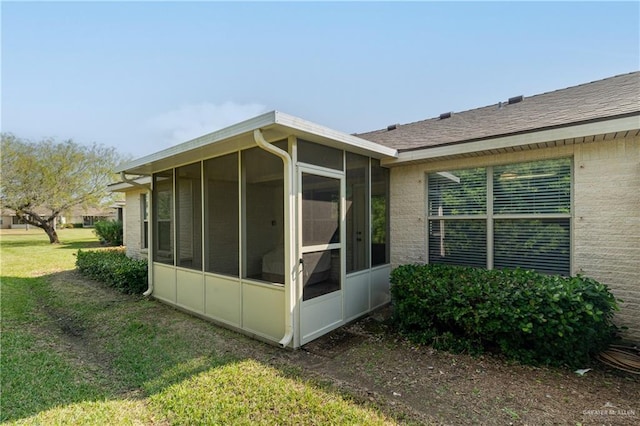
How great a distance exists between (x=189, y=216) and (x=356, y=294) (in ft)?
11.4

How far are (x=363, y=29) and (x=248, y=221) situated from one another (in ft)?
16.8

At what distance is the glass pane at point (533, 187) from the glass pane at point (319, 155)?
2.55m

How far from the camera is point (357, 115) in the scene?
11641 millimetres

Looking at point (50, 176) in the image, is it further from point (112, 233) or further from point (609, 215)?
point (609, 215)

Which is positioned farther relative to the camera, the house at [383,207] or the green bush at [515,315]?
the house at [383,207]

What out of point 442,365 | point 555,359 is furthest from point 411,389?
point 555,359

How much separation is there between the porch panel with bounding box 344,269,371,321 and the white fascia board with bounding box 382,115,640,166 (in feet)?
7.14

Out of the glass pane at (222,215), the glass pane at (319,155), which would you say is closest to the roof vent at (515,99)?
the glass pane at (319,155)

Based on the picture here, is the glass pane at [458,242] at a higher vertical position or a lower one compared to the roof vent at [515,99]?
lower

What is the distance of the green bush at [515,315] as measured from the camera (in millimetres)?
3449

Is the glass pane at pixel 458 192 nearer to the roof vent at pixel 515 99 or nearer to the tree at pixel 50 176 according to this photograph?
the roof vent at pixel 515 99

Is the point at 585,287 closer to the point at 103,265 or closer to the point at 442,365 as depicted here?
the point at 442,365

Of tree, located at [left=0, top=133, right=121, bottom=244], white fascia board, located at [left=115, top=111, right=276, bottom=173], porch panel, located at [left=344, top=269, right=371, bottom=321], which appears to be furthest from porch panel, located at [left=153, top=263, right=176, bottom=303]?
tree, located at [left=0, top=133, right=121, bottom=244]

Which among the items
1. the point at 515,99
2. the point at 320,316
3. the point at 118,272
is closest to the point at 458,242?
the point at 320,316
